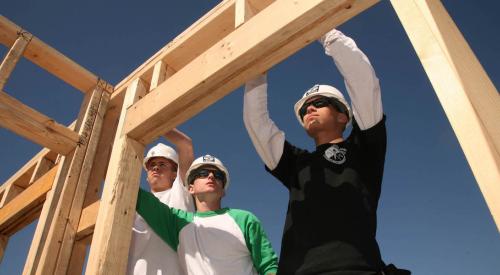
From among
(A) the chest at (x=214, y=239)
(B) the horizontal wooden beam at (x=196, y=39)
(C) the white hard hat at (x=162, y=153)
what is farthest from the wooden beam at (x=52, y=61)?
(A) the chest at (x=214, y=239)

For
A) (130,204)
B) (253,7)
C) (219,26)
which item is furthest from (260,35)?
(130,204)

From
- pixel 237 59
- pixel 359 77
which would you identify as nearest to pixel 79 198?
pixel 237 59

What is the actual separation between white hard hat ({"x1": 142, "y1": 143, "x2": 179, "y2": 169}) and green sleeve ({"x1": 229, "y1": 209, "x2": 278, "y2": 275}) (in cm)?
85

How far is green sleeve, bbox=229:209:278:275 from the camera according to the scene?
262cm

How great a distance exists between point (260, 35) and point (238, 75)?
28 cm

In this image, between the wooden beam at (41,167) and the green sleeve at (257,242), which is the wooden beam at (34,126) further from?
the green sleeve at (257,242)

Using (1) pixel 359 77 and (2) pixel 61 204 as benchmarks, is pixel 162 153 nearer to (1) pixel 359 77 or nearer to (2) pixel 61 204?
(2) pixel 61 204

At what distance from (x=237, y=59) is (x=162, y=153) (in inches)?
64.4

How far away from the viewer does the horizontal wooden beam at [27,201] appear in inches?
120

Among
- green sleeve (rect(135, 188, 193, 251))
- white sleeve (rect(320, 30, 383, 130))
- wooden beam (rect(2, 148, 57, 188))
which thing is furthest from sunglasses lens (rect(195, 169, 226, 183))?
wooden beam (rect(2, 148, 57, 188))

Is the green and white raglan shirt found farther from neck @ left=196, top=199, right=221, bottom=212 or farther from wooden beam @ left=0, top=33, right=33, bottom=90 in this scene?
wooden beam @ left=0, top=33, right=33, bottom=90

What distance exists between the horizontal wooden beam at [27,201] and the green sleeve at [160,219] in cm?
81

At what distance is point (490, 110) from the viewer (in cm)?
115

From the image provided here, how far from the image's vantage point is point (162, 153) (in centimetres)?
346
